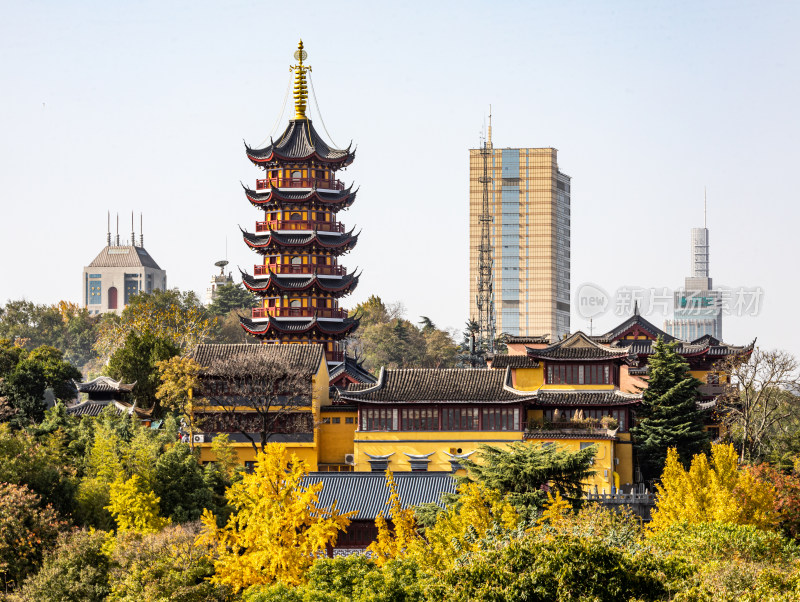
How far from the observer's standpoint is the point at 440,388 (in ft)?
185

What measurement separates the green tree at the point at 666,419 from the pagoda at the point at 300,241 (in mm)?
20565

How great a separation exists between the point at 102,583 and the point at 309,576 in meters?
6.17

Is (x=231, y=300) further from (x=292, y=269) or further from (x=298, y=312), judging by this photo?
(x=298, y=312)

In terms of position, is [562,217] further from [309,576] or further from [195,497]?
[309,576]

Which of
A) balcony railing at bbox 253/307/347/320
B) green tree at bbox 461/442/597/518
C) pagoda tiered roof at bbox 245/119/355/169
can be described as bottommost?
green tree at bbox 461/442/597/518

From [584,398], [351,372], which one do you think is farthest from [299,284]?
[584,398]

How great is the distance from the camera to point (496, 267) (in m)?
152

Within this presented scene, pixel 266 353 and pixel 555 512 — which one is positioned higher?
pixel 266 353

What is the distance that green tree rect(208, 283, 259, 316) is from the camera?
114 m

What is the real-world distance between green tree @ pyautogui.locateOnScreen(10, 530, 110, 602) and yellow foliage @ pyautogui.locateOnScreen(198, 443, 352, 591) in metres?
2.95

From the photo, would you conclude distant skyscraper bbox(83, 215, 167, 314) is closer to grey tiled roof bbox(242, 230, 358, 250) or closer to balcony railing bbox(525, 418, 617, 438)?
grey tiled roof bbox(242, 230, 358, 250)

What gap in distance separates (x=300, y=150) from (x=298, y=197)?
2988 millimetres

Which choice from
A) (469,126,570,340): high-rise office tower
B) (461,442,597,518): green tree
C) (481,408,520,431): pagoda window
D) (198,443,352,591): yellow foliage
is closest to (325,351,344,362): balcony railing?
(481,408,520,431): pagoda window

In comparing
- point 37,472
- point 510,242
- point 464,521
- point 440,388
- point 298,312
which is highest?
point 510,242
